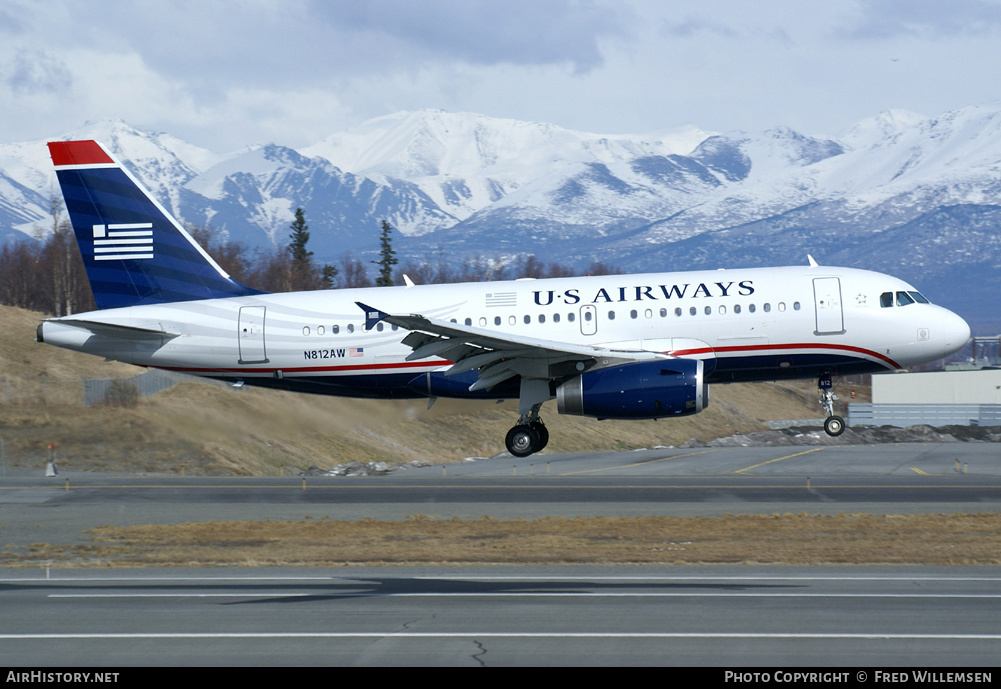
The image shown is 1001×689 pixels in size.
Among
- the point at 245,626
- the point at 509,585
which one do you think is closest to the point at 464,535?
the point at 509,585

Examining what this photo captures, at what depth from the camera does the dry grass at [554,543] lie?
20250mm

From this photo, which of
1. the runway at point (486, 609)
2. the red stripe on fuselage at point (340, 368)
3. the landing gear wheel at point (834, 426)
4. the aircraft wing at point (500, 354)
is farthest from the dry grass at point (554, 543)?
the red stripe on fuselage at point (340, 368)

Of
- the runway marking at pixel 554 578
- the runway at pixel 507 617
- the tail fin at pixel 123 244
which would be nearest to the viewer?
the runway at pixel 507 617

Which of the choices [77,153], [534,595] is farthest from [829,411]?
[77,153]

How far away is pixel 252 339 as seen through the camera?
93.3ft

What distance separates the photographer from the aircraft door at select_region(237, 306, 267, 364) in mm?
28422

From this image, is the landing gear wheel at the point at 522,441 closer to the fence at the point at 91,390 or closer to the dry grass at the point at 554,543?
the dry grass at the point at 554,543

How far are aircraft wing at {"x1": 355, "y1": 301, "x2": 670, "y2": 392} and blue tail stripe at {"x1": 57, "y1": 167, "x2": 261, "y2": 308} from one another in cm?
631

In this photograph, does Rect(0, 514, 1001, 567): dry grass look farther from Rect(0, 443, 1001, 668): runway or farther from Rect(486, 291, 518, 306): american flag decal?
Rect(486, 291, 518, 306): american flag decal

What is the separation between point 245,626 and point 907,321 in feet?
62.2

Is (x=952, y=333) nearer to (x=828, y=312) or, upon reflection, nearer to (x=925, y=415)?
(x=828, y=312)

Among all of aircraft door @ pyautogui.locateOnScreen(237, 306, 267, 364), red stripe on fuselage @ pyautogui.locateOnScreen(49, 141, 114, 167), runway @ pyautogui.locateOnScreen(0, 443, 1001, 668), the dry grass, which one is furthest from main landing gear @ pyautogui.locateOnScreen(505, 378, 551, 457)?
red stripe on fuselage @ pyautogui.locateOnScreen(49, 141, 114, 167)

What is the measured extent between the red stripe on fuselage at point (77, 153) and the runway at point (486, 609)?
9333 millimetres

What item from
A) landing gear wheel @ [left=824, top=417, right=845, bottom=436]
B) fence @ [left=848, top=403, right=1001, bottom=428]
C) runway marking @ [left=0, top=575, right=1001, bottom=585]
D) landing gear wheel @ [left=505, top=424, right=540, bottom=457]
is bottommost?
fence @ [left=848, top=403, right=1001, bottom=428]
